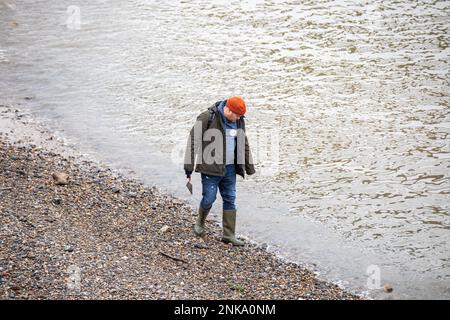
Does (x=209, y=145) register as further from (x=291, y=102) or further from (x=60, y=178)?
(x=291, y=102)

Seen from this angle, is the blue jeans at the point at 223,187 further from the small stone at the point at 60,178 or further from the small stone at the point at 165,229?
the small stone at the point at 60,178

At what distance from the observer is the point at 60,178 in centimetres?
1108

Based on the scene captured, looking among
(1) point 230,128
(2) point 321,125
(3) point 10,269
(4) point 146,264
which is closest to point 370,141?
(2) point 321,125

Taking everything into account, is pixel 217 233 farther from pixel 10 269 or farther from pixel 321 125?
pixel 321 125

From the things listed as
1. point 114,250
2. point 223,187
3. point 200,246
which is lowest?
point 114,250

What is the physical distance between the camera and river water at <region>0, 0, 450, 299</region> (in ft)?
35.4

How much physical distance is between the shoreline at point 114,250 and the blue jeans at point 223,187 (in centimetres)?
63

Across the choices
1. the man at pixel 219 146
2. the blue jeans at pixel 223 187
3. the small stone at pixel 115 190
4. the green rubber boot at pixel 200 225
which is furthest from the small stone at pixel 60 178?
the man at pixel 219 146

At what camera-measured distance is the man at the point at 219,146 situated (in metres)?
8.95

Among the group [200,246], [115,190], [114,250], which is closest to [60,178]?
[115,190]

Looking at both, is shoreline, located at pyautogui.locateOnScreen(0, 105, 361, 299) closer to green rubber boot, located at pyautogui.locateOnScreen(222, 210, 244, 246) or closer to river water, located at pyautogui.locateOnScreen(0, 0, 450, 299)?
green rubber boot, located at pyautogui.locateOnScreen(222, 210, 244, 246)

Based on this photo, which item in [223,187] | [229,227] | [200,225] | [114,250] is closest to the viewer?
[114,250]

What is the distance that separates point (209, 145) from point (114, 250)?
189cm

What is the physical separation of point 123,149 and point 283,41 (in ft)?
23.8
